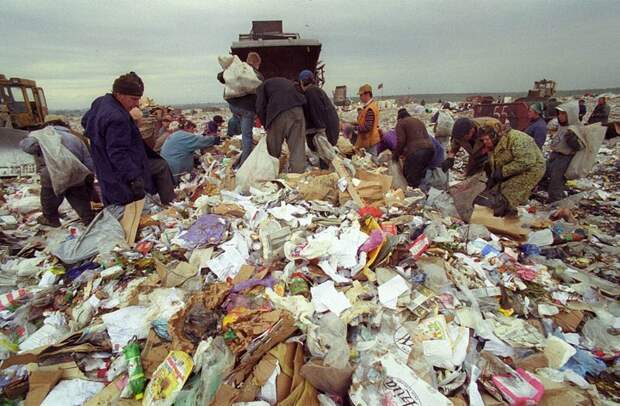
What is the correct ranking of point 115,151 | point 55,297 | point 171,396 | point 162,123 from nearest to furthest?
point 171,396 < point 55,297 < point 115,151 < point 162,123

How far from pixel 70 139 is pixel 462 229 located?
14.1 feet

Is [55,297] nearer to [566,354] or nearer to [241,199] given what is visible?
[241,199]

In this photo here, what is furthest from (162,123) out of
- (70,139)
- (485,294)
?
(485,294)

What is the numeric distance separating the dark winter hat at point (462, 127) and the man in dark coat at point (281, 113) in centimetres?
175

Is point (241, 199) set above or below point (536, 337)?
above

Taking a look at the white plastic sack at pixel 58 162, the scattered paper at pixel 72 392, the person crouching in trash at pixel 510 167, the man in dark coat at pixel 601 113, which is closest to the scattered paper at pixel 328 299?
the scattered paper at pixel 72 392

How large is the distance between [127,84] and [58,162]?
128cm

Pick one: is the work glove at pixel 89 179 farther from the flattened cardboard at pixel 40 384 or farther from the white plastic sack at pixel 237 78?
the flattened cardboard at pixel 40 384

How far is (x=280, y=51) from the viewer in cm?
682

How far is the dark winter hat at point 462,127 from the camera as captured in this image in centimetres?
325

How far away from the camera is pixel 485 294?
2.17 metres

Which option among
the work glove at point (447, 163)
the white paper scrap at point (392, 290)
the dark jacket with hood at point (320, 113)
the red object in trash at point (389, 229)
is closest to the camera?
the white paper scrap at point (392, 290)

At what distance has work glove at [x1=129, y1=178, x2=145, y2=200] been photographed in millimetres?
2848

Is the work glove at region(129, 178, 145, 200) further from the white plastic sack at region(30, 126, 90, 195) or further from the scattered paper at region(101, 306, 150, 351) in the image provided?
the scattered paper at region(101, 306, 150, 351)
